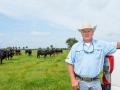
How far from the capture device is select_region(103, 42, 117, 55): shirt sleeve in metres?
4.80

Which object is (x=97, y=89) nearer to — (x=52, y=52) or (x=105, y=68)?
(x=105, y=68)

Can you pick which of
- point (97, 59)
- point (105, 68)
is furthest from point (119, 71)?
point (97, 59)

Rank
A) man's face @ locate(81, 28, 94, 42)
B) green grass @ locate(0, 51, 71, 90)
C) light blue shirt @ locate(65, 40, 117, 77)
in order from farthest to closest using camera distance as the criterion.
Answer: green grass @ locate(0, 51, 71, 90), man's face @ locate(81, 28, 94, 42), light blue shirt @ locate(65, 40, 117, 77)

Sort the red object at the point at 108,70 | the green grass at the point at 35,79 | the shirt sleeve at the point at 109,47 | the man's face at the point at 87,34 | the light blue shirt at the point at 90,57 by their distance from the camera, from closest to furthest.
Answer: the red object at the point at 108,70
the shirt sleeve at the point at 109,47
the light blue shirt at the point at 90,57
the man's face at the point at 87,34
the green grass at the point at 35,79

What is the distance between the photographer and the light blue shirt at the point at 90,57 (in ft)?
16.7

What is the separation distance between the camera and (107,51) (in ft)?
16.3

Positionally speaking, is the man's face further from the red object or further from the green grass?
the green grass

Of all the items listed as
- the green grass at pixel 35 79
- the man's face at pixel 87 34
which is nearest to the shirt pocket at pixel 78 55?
the man's face at pixel 87 34

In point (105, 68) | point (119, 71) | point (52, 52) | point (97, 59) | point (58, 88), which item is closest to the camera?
point (119, 71)

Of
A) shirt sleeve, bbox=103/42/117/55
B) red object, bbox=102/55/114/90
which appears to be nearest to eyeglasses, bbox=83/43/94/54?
shirt sleeve, bbox=103/42/117/55

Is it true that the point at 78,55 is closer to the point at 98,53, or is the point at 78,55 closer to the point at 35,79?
the point at 98,53

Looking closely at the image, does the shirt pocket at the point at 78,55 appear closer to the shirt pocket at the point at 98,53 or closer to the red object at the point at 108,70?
the shirt pocket at the point at 98,53

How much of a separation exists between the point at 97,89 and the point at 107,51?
2.07ft

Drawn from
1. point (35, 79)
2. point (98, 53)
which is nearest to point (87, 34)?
point (98, 53)
